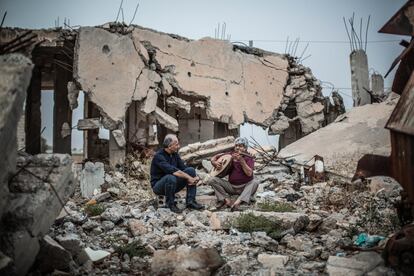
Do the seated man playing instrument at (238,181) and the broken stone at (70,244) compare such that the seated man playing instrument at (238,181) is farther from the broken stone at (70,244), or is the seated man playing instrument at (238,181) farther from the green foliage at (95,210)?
the broken stone at (70,244)

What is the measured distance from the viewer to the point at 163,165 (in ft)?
17.6

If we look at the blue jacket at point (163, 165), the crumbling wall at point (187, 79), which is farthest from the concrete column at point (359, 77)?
the blue jacket at point (163, 165)

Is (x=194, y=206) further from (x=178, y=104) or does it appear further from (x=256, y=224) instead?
(x=178, y=104)

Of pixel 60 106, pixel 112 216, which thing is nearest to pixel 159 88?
pixel 60 106

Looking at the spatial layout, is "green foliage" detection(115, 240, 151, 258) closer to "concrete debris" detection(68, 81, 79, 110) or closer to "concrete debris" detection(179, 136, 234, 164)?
"concrete debris" detection(179, 136, 234, 164)

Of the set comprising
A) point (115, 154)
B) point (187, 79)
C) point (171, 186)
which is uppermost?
point (187, 79)

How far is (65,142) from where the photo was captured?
8875 millimetres

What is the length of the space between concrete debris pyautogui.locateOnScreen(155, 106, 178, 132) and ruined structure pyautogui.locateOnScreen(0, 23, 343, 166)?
0.9 inches

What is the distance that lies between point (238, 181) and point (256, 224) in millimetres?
1584

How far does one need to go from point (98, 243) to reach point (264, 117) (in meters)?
6.42

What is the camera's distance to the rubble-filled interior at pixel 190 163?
274 cm

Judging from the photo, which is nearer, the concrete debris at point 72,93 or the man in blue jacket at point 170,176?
the man in blue jacket at point 170,176

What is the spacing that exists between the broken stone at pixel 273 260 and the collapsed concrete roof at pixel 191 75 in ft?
16.6

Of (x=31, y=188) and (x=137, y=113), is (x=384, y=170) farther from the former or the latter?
(x=137, y=113)
